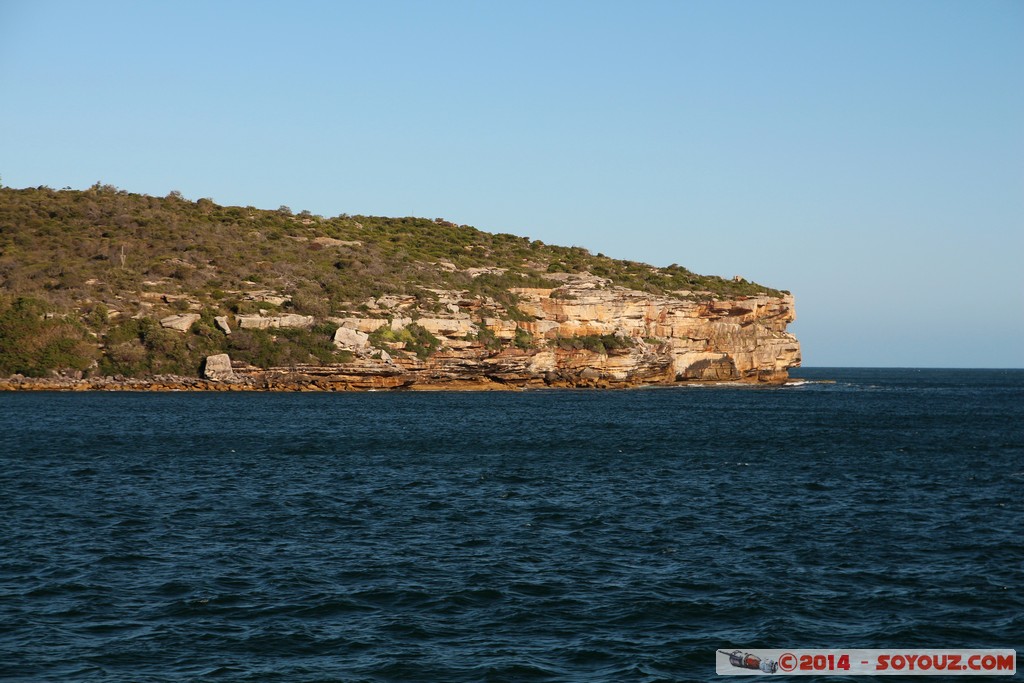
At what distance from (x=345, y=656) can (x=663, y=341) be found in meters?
102

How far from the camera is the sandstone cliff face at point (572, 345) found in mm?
96562

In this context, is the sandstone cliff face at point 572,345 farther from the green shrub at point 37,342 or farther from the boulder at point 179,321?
the green shrub at point 37,342

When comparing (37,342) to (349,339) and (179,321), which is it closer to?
(179,321)

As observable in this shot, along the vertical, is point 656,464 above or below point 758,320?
below

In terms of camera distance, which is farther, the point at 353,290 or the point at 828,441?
the point at 353,290

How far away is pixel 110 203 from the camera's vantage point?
12431 cm

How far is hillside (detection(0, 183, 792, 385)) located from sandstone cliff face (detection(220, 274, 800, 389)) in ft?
1.06

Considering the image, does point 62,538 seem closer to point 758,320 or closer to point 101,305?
point 101,305

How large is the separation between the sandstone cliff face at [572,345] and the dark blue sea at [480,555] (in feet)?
149

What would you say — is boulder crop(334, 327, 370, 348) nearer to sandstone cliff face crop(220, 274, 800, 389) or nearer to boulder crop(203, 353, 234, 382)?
sandstone cliff face crop(220, 274, 800, 389)

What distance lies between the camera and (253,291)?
10275 centimetres

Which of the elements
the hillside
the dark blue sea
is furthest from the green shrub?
the dark blue sea

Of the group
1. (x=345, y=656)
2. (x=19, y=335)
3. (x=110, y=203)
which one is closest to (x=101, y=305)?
(x=19, y=335)

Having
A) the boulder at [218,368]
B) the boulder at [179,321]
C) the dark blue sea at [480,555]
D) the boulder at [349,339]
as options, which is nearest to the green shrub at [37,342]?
the boulder at [179,321]
